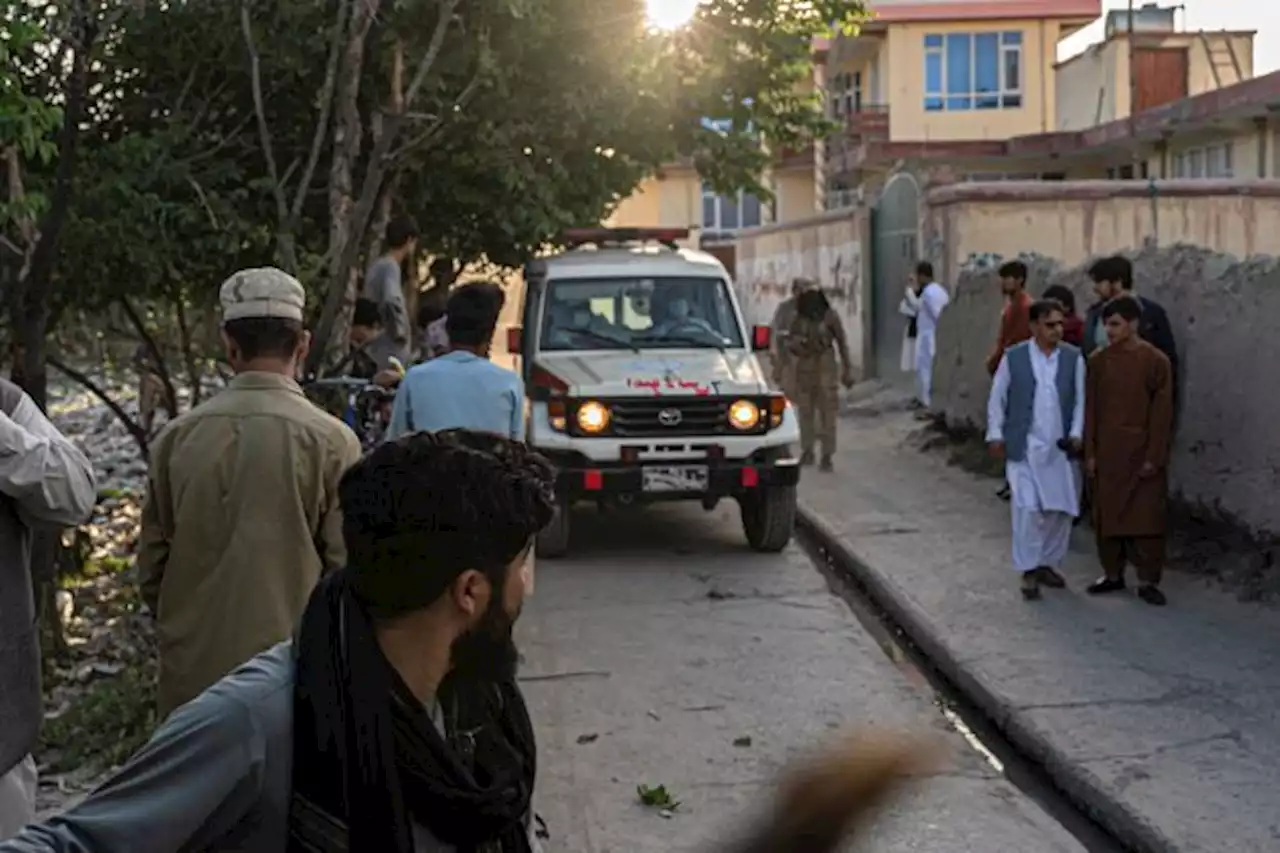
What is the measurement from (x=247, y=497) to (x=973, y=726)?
426 centimetres

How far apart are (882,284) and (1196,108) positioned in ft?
17.9

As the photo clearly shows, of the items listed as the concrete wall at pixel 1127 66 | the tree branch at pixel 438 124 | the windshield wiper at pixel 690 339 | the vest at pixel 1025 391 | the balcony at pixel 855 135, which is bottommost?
the vest at pixel 1025 391

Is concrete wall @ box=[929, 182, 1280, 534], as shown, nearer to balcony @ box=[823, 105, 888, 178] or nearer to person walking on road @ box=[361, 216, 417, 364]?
person walking on road @ box=[361, 216, 417, 364]

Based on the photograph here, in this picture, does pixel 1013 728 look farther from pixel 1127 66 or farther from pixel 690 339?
pixel 1127 66

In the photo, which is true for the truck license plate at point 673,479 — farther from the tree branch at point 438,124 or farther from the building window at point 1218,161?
the building window at point 1218,161

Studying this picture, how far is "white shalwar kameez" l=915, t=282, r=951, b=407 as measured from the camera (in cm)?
1806

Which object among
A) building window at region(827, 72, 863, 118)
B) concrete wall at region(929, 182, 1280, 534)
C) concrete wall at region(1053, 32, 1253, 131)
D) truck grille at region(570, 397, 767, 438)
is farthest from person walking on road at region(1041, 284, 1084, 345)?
building window at region(827, 72, 863, 118)

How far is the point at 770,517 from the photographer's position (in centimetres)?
1117

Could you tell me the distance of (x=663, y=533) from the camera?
40.4 ft

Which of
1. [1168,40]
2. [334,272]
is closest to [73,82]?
[334,272]

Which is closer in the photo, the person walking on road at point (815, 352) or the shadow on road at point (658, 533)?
the shadow on road at point (658, 533)

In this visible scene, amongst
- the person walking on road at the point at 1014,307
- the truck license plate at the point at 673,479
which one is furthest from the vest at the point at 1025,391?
the person walking on road at the point at 1014,307

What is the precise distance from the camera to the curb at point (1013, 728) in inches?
225

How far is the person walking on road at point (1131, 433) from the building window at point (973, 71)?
3254 cm
